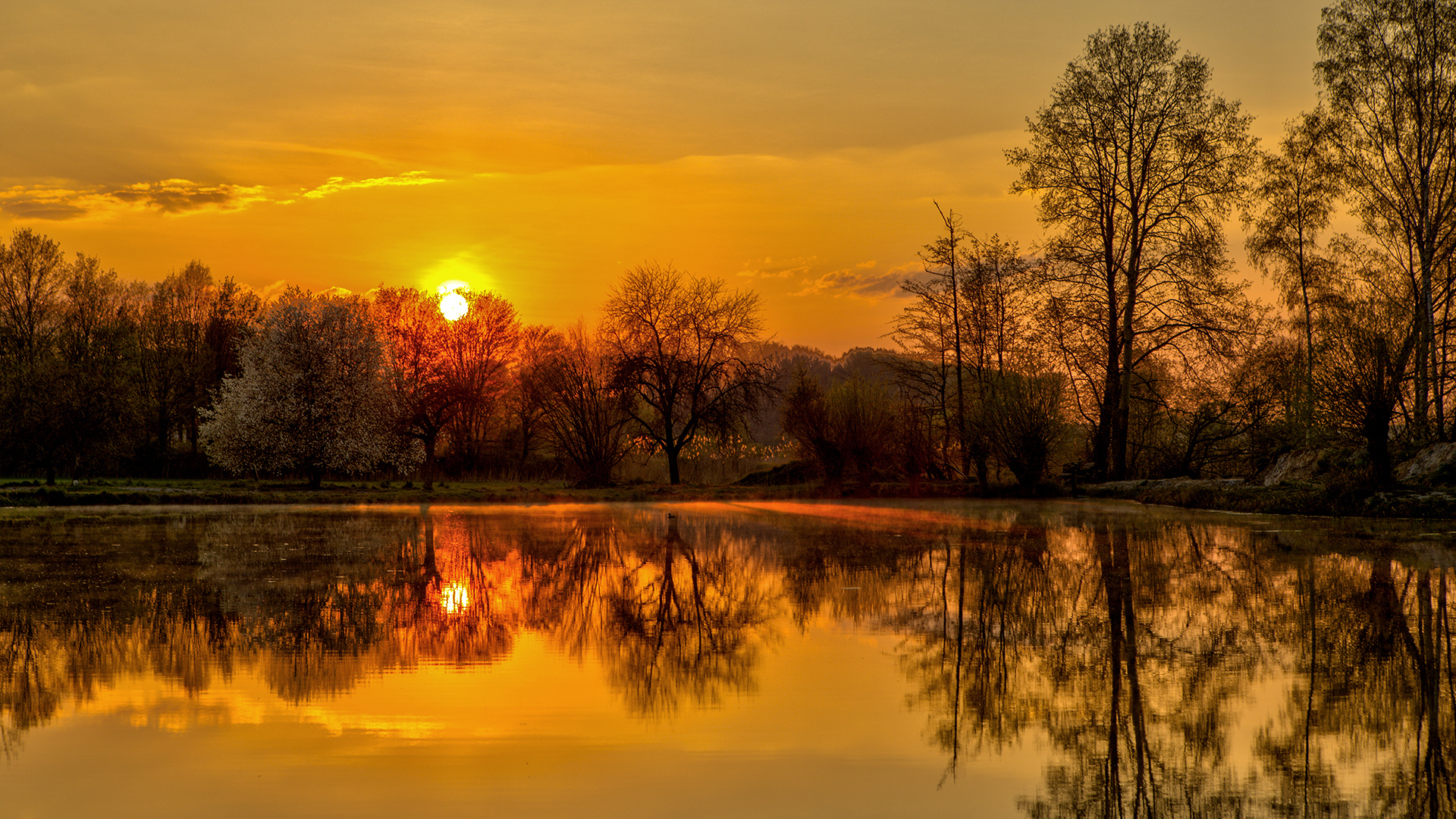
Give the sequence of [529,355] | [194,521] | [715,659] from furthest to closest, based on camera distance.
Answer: [529,355], [194,521], [715,659]

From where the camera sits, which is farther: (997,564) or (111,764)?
(997,564)

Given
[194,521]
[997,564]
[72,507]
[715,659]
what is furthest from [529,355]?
[715,659]

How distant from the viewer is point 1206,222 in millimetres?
27203

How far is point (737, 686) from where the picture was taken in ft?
21.9

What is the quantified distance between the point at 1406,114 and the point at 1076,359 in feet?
32.6

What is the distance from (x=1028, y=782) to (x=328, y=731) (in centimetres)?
357

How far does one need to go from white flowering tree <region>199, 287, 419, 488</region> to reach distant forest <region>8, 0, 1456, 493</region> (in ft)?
0.36

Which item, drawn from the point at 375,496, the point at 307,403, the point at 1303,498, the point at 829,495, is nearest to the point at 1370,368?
the point at 1303,498

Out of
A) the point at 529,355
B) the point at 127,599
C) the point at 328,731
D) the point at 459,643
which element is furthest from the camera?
the point at 529,355

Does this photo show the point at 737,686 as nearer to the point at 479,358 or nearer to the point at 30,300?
the point at 479,358

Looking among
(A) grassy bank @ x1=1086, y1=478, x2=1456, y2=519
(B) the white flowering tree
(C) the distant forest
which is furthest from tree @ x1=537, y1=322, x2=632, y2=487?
(A) grassy bank @ x1=1086, y1=478, x2=1456, y2=519

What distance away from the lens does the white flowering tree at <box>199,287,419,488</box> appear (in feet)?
137

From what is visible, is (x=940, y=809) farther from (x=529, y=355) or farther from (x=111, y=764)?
(x=529, y=355)

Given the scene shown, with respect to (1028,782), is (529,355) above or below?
above
